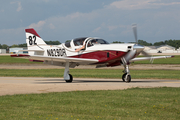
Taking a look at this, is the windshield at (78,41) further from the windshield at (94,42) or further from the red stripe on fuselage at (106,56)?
the red stripe on fuselage at (106,56)

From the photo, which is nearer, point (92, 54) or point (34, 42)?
point (92, 54)

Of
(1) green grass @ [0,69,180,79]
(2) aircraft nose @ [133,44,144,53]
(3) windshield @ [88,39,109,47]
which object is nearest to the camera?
(2) aircraft nose @ [133,44,144,53]

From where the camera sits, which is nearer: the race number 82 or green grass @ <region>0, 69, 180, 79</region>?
the race number 82

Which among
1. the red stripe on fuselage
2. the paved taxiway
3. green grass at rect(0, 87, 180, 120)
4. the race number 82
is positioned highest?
the race number 82

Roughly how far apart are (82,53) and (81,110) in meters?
11.9

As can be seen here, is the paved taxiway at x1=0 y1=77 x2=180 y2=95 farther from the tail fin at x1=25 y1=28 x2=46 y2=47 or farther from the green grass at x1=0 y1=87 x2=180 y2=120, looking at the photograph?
the tail fin at x1=25 y1=28 x2=46 y2=47

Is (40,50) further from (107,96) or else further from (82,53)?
(107,96)

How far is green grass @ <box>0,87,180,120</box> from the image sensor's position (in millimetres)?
8617

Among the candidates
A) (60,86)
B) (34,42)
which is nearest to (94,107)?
(60,86)

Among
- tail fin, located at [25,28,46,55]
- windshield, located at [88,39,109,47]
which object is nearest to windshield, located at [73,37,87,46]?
windshield, located at [88,39,109,47]

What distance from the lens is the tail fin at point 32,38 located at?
2417 cm

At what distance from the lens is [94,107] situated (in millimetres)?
9977

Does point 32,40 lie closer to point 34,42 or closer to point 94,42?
point 34,42

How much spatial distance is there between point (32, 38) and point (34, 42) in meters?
0.42
